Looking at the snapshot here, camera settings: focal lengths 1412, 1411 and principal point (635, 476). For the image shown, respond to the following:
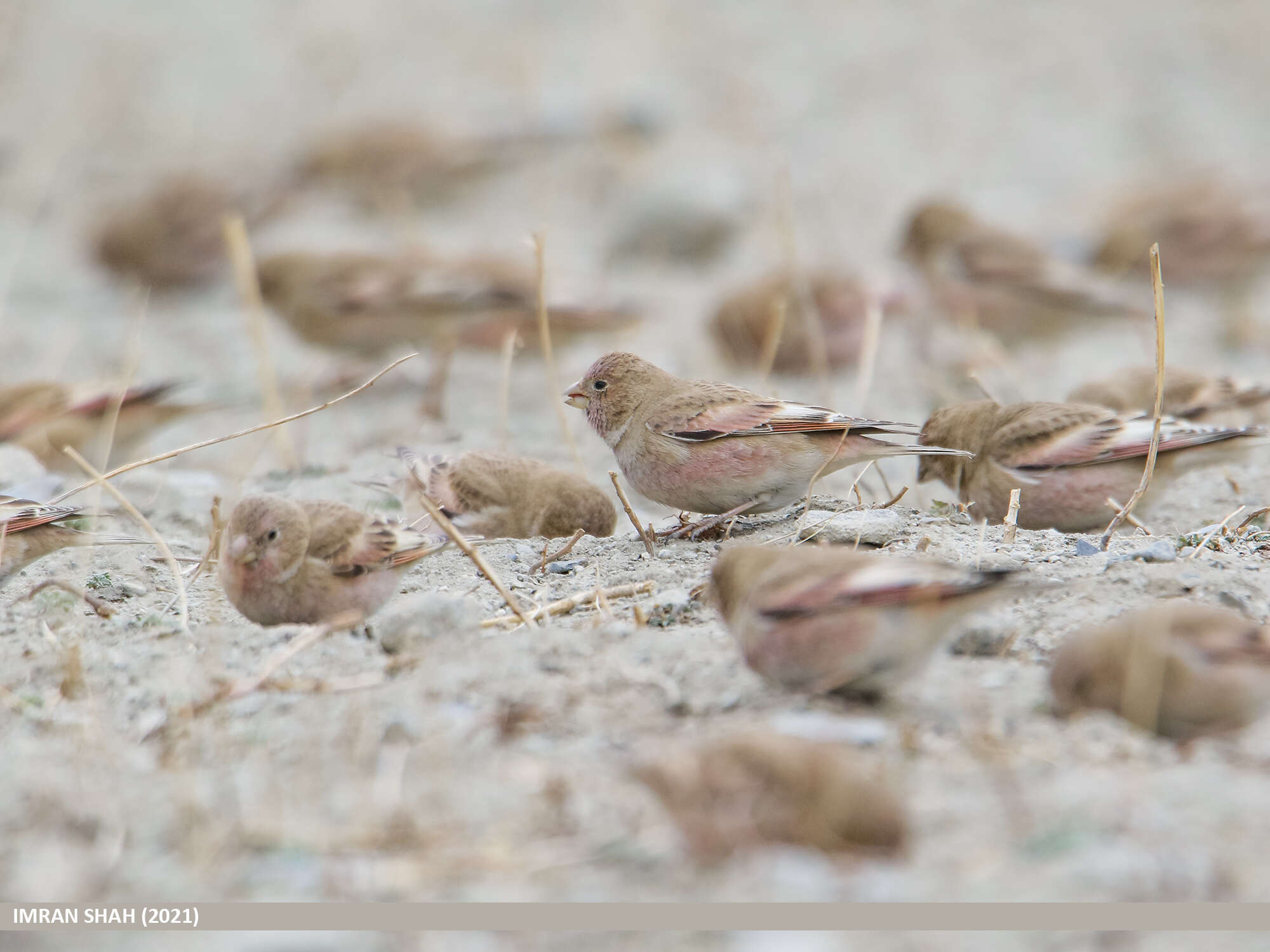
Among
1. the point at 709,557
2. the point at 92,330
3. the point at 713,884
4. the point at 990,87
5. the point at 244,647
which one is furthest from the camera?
the point at 990,87

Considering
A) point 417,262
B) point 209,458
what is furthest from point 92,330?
point 209,458

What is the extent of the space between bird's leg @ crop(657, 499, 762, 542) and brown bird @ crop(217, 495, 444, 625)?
970 millimetres

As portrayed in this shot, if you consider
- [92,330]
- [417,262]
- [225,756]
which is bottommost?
[92,330]

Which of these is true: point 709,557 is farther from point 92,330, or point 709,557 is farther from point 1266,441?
point 92,330

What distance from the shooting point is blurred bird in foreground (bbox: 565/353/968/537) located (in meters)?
4.46

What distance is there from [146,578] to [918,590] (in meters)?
2.64

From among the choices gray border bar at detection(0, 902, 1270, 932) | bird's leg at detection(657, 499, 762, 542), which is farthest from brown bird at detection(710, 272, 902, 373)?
gray border bar at detection(0, 902, 1270, 932)

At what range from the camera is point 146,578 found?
14.6ft

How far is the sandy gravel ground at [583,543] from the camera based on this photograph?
2.38 m

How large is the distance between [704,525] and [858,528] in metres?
0.57

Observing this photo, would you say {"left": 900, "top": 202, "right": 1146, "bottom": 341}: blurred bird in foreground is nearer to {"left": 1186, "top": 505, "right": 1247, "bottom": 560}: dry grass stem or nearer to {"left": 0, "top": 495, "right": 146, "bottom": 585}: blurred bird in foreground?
{"left": 1186, "top": 505, "right": 1247, "bottom": 560}: dry grass stem

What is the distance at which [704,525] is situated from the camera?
4559 mm

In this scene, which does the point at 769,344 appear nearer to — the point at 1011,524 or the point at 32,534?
the point at 1011,524

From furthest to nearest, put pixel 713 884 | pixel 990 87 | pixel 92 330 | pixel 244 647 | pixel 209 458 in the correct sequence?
pixel 990 87, pixel 92 330, pixel 209 458, pixel 244 647, pixel 713 884
